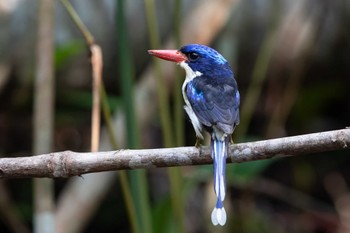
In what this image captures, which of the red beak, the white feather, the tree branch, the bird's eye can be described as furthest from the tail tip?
the bird's eye

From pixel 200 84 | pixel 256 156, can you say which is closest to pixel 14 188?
pixel 200 84

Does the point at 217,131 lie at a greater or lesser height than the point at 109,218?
lesser

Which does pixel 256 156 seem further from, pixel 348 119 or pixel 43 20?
pixel 348 119

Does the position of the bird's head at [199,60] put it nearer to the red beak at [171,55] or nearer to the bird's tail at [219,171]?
the red beak at [171,55]

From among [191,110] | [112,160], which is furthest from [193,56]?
[112,160]

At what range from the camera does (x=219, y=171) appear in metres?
2.25

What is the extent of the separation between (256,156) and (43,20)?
1430mm

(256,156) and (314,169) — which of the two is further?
(314,169)

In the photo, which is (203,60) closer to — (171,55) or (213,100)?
(171,55)

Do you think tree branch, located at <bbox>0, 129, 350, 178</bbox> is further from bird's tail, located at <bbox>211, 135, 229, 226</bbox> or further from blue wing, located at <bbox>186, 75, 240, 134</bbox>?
blue wing, located at <bbox>186, 75, 240, 134</bbox>

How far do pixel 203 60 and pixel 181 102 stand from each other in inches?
29.8

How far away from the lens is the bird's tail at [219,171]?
2.24 metres

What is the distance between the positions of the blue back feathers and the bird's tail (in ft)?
1.87

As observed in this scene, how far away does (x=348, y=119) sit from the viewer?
4984 millimetres
